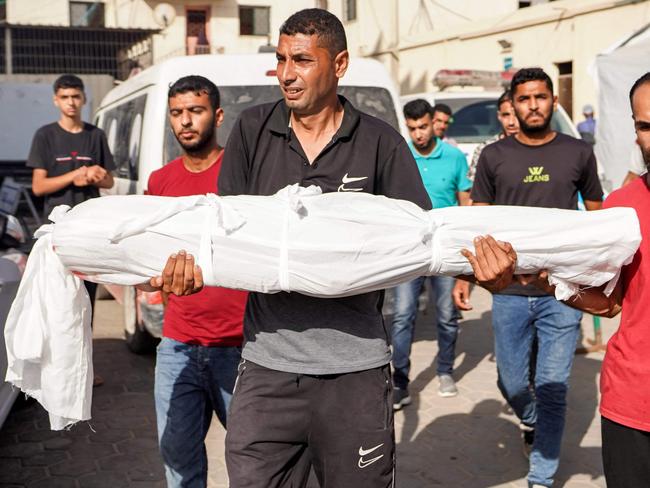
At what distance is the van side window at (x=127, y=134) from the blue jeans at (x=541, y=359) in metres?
3.35

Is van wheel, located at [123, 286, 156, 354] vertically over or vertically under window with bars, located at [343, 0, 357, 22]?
under

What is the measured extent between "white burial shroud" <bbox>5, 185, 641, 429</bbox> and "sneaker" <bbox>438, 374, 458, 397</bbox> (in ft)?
11.6

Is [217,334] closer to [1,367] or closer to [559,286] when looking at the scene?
[559,286]

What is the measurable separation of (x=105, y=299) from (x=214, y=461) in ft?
16.6

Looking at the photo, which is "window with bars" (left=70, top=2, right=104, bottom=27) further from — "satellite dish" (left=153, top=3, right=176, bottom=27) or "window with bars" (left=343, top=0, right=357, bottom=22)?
"window with bars" (left=343, top=0, right=357, bottom=22)

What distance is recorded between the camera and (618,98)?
10.4m

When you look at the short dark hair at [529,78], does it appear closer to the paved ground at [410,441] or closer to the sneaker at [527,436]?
the sneaker at [527,436]

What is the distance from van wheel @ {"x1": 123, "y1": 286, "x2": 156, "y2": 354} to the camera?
6891 millimetres

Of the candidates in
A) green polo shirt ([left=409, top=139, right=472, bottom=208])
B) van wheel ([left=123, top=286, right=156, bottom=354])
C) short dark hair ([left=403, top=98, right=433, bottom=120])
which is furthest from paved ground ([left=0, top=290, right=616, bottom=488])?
short dark hair ([left=403, top=98, right=433, bottom=120])

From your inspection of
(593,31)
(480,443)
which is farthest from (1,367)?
(593,31)

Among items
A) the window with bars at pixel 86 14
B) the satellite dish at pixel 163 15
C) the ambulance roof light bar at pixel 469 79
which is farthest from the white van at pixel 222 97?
Result: the window with bars at pixel 86 14

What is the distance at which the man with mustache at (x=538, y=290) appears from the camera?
4395mm

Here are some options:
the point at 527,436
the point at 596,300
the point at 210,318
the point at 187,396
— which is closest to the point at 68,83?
the point at 210,318

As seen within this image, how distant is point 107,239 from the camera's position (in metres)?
2.54
